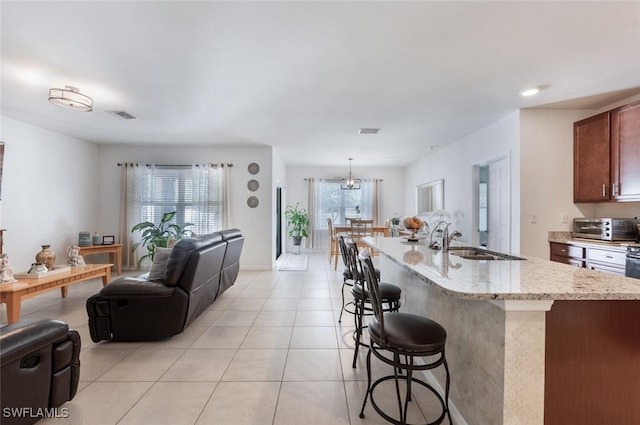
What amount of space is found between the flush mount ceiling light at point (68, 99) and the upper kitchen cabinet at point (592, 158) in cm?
557

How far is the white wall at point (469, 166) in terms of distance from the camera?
3.68 meters

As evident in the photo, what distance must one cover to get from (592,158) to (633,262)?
1395mm

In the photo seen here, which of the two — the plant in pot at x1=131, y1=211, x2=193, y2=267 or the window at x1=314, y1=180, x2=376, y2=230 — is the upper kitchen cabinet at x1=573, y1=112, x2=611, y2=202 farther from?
the plant in pot at x1=131, y1=211, x2=193, y2=267

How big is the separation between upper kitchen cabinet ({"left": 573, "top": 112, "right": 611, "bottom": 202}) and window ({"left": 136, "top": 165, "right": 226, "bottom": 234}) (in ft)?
18.3

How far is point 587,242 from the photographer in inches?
125

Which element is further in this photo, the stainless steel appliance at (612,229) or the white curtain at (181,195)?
the white curtain at (181,195)

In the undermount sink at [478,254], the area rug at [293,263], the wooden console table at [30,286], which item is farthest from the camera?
the area rug at [293,263]

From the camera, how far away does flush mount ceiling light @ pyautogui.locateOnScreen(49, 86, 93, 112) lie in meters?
2.73

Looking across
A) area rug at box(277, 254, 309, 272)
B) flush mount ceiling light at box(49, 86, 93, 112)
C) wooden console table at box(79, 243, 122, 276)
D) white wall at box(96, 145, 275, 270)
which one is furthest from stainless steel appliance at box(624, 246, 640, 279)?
wooden console table at box(79, 243, 122, 276)

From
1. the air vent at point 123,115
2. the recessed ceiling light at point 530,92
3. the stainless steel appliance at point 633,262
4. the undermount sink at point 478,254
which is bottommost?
the stainless steel appliance at point 633,262

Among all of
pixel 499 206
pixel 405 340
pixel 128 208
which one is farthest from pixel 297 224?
pixel 405 340

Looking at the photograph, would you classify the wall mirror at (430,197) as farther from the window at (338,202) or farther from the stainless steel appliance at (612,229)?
the stainless steel appliance at (612,229)

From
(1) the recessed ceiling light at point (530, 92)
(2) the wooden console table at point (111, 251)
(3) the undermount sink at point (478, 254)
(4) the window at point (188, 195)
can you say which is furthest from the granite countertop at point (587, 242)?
(2) the wooden console table at point (111, 251)

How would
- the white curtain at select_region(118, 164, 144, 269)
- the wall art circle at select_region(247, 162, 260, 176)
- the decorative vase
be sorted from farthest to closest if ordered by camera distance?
the wall art circle at select_region(247, 162, 260, 176), the white curtain at select_region(118, 164, 144, 269), the decorative vase
